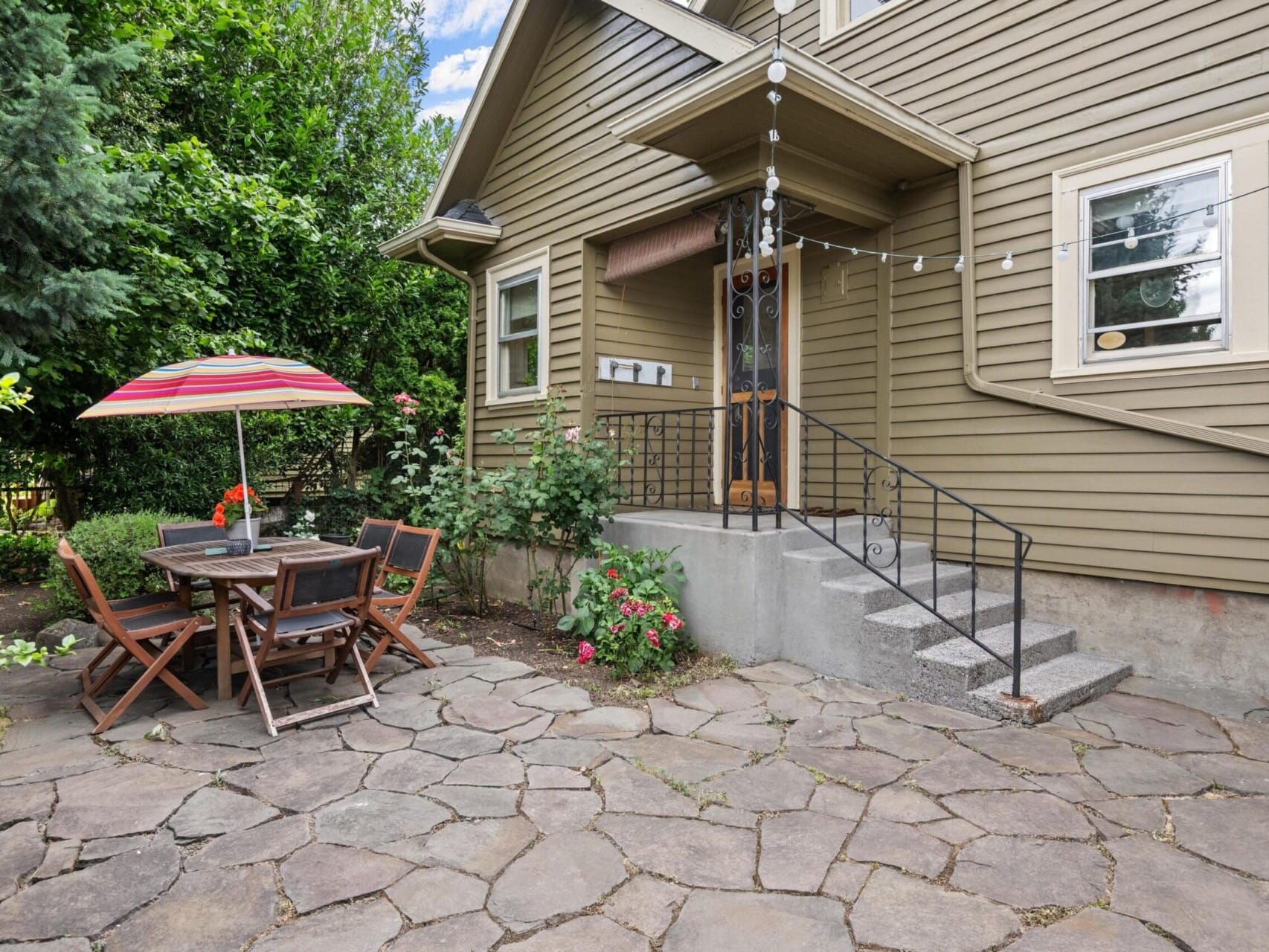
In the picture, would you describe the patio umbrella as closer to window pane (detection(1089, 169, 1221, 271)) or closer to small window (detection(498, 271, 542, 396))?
small window (detection(498, 271, 542, 396))

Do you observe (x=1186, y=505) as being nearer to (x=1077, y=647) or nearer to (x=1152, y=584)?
(x=1152, y=584)

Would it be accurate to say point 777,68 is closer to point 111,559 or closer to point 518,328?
point 518,328

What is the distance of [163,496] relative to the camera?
804 cm

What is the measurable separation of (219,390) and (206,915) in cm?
295

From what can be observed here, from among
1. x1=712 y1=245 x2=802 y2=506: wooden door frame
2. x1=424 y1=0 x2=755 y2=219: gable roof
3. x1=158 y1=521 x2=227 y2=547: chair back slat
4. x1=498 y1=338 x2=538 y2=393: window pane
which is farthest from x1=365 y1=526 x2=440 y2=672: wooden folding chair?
x1=424 y1=0 x2=755 y2=219: gable roof

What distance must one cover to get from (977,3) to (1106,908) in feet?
17.2

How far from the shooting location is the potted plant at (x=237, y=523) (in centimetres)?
445

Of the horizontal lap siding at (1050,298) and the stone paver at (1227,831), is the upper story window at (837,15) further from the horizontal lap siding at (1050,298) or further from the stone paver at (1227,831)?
the stone paver at (1227,831)

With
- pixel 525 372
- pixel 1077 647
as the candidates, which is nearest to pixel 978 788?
pixel 1077 647

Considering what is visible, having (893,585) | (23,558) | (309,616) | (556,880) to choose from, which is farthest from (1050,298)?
(23,558)

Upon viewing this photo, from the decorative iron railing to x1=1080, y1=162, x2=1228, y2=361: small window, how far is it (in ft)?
4.35

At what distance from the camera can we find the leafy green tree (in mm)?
4438

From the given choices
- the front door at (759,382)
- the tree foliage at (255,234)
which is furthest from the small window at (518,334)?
the tree foliage at (255,234)

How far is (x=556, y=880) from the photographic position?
2.30 metres
